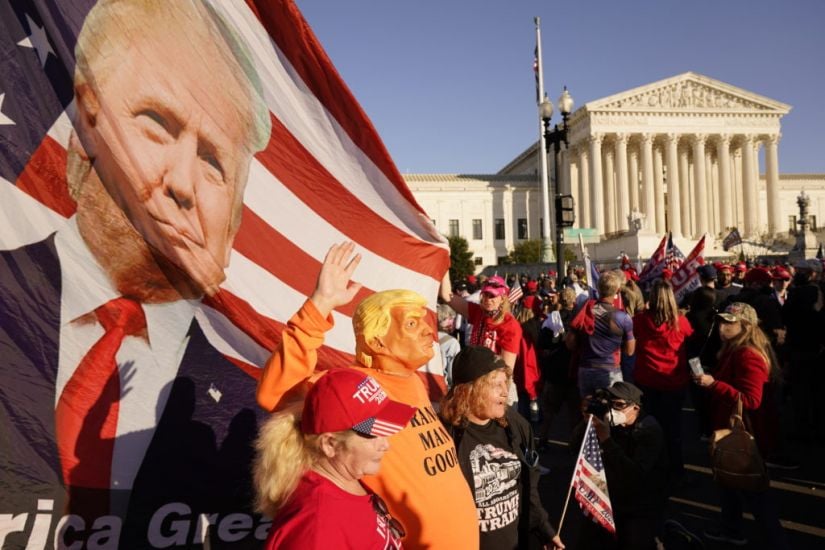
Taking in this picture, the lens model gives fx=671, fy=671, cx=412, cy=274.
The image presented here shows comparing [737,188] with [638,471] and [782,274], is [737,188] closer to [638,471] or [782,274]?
[782,274]

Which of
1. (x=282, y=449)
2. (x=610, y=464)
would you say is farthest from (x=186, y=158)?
(x=610, y=464)

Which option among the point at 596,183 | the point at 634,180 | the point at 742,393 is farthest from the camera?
the point at 634,180

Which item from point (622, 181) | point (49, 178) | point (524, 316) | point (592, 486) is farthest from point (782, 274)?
point (622, 181)

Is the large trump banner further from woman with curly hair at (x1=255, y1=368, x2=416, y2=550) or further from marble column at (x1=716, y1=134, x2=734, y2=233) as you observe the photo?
marble column at (x1=716, y1=134, x2=734, y2=233)

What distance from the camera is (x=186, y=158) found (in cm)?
306

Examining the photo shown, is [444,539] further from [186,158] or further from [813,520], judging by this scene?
[813,520]

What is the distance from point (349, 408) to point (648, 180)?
62.3 m

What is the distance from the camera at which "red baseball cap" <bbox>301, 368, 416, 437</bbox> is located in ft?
5.93

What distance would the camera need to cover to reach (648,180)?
59.7 metres

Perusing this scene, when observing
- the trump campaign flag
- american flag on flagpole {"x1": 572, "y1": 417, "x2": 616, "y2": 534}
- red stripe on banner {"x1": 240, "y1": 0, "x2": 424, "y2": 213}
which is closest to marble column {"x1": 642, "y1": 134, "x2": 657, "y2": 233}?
the trump campaign flag

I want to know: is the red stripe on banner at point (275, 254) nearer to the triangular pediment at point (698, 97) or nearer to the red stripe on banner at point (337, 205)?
the red stripe on banner at point (337, 205)

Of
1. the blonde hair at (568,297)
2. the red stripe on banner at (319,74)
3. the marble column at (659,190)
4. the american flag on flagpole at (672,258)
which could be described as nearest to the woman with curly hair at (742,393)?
the red stripe on banner at (319,74)

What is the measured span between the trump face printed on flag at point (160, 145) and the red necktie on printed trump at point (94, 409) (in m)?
0.14

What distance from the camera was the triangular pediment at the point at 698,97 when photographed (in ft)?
199
